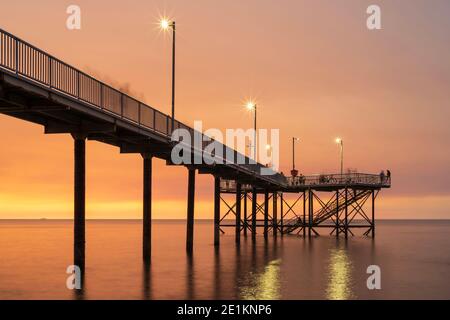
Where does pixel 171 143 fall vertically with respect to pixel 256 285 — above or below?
above

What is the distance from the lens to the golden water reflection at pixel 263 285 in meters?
32.0

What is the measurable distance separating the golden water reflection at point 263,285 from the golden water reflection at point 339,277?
2.77 metres

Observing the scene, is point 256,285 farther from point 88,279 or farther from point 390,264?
point 390,264

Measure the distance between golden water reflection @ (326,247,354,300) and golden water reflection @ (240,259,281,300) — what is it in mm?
2768

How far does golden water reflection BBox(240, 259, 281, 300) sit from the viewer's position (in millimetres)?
31962

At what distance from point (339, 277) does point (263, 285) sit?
646 centimetres

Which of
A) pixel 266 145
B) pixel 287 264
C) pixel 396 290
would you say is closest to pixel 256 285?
pixel 396 290

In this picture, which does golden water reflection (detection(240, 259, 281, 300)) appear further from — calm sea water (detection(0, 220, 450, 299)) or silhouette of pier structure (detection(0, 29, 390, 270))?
silhouette of pier structure (detection(0, 29, 390, 270))

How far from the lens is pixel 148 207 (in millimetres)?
45000

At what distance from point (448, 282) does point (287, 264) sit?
40.9 ft

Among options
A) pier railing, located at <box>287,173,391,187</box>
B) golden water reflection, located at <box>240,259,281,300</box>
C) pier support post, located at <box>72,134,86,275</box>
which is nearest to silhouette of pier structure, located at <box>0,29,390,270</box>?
pier support post, located at <box>72,134,86,275</box>

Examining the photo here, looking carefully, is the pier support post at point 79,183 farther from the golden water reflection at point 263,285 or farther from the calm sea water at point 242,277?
the golden water reflection at point 263,285

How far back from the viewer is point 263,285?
118ft

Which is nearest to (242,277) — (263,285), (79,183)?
(263,285)
